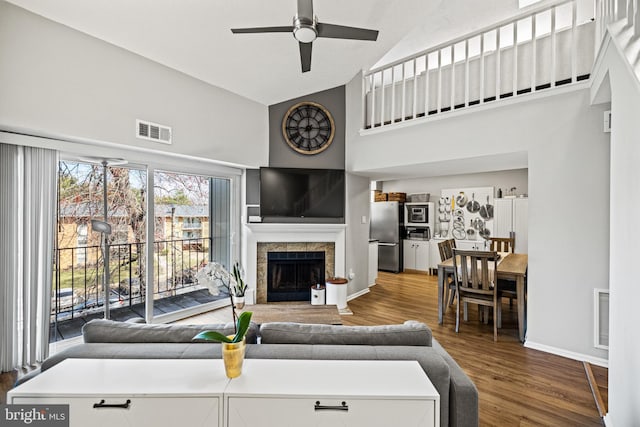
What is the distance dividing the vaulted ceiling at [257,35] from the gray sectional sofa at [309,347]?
8.39 feet

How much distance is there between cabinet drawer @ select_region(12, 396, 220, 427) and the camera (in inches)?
43.1

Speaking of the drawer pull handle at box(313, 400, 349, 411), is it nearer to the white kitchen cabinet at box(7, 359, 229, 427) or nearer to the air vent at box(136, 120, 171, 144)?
the white kitchen cabinet at box(7, 359, 229, 427)

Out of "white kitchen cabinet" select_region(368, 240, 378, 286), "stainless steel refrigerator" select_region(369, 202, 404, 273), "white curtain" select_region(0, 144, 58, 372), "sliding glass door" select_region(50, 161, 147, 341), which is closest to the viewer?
"white curtain" select_region(0, 144, 58, 372)

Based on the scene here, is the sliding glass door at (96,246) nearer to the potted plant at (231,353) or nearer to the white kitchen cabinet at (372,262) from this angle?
the potted plant at (231,353)

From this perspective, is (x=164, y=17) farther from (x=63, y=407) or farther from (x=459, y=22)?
(x=459, y=22)

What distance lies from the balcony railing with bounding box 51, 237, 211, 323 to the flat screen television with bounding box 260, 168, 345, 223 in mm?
1108

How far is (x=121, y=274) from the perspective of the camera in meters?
3.33

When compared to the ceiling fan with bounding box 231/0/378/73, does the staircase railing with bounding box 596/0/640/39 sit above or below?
below

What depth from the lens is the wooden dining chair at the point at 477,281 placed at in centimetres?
326

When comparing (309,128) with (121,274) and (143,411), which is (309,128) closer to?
(121,274)

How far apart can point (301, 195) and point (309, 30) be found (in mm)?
2609

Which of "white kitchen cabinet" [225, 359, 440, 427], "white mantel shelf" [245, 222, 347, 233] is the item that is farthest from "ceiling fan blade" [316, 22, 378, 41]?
"white mantel shelf" [245, 222, 347, 233]

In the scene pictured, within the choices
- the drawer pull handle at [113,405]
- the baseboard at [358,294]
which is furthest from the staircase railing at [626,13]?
the baseboard at [358,294]

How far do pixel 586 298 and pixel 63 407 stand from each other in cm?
387
